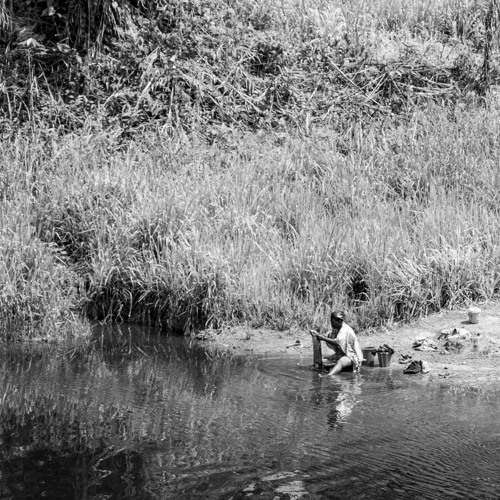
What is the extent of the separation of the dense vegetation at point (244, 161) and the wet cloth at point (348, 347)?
3.42 ft

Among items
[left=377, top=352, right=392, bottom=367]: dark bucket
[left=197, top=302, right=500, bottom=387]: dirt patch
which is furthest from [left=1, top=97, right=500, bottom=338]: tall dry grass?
[left=377, top=352, right=392, bottom=367]: dark bucket

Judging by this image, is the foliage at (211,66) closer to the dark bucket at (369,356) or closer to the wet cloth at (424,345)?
the wet cloth at (424,345)

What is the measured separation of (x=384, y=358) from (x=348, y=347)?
378 millimetres

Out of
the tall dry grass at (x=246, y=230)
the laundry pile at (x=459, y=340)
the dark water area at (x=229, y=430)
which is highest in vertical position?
the tall dry grass at (x=246, y=230)

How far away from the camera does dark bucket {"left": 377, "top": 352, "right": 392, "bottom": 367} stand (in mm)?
8336

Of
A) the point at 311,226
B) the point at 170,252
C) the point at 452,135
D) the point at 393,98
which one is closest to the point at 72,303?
the point at 170,252

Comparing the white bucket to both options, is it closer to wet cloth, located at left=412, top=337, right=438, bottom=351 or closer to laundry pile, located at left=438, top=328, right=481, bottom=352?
laundry pile, located at left=438, top=328, right=481, bottom=352

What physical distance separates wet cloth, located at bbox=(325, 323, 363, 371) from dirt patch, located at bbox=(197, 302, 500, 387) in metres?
0.44

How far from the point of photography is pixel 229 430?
6441mm

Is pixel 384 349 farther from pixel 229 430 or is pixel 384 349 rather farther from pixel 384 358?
pixel 229 430

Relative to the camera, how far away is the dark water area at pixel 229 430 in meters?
5.43

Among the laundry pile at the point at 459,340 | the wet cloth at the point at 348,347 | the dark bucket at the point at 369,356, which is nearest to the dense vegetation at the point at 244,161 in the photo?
the laundry pile at the point at 459,340

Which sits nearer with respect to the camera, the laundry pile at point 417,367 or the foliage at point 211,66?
the laundry pile at point 417,367

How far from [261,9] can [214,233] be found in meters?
6.74
